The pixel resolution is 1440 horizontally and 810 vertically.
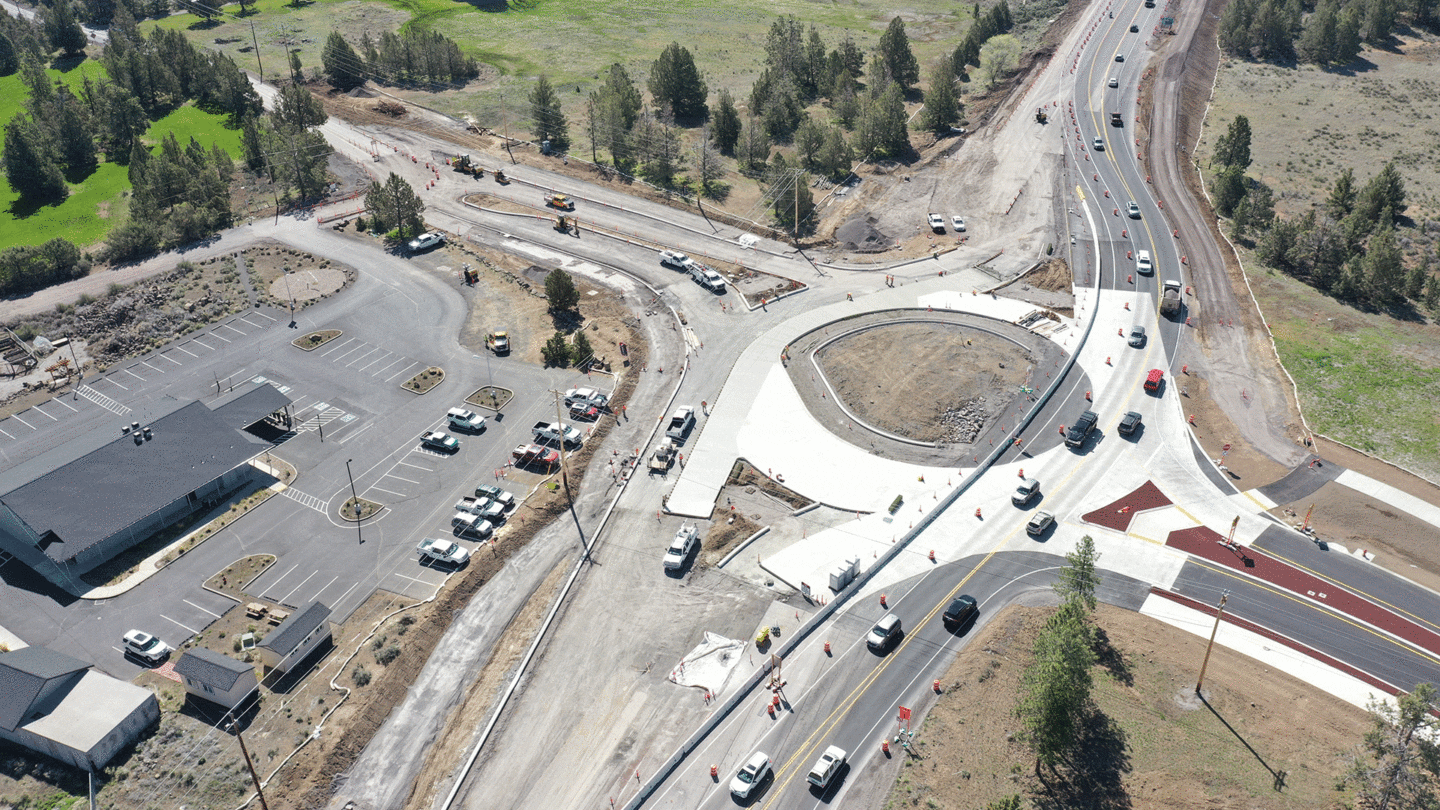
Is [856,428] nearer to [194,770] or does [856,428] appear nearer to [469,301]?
[469,301]

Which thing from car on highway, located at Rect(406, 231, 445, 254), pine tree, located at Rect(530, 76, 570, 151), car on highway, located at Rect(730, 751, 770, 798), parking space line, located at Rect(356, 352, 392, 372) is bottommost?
car on highway, located at Rect(730, 751, 770, 798)

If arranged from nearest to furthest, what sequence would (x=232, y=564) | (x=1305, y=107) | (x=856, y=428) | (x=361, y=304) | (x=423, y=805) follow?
(x=423, y=805) → (x=232, y=564) → (x=856, y=428) → (x=361, y=304) → (x=1305, y=107)

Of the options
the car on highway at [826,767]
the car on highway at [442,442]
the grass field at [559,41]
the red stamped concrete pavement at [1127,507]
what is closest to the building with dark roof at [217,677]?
the car on highway at [442,442]

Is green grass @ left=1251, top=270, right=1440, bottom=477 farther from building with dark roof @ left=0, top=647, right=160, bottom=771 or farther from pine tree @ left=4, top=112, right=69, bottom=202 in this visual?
pine tree @ left=4, top=112, right=69, bottom=202

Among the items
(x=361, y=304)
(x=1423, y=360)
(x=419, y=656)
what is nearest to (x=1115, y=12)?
(x=1423, y=360)

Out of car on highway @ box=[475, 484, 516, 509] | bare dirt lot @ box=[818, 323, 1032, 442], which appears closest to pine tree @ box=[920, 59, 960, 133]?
bare dirt lot @ box=[818, 323, 1032, 442]
